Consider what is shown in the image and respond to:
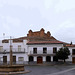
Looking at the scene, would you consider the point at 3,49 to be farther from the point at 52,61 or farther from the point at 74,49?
the point at 74,49

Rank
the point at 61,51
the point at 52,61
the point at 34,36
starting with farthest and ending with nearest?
the point at 34,36 < the point at 52,61 < the point at 61,51

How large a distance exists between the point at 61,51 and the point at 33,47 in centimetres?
694

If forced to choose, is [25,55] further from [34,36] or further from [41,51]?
[34,36]

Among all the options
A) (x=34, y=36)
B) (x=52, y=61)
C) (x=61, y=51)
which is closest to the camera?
(x=61, y=51)

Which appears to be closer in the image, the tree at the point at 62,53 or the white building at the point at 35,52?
the tree at the point at 62,53

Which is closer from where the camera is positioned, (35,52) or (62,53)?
(62,53)

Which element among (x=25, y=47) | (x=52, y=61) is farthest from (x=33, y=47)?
(x=52, y=61)

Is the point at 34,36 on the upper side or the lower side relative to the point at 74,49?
upper

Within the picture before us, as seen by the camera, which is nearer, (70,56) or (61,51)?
(61,51)

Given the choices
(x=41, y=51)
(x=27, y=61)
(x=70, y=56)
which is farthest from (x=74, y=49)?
(x=27, y=61)

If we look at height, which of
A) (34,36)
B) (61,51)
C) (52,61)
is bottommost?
(52,61)

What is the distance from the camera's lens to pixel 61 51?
119 ft

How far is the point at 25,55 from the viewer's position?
39.6 meters

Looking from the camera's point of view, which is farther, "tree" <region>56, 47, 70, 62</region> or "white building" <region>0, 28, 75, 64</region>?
"white building" <region>0, 28, 75, 64</region>
